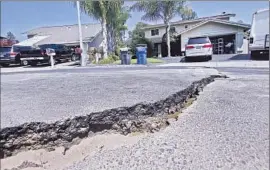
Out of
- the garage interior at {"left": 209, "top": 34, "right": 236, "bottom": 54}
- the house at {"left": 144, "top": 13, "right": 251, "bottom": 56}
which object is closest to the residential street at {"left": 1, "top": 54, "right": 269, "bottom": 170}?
the house at {"left": 144, "top": 13, "right": 251, "bottom": 56}

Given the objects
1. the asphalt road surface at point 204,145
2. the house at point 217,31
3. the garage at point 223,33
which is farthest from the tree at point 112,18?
the garage at point 223,33

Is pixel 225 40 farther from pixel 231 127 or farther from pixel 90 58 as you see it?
pixel 231 127

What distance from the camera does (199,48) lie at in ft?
43.9

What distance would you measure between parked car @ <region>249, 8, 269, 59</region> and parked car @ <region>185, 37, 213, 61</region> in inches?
84.0

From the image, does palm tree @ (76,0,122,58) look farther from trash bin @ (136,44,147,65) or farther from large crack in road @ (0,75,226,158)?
large crack in road @ (0,75,226,158)

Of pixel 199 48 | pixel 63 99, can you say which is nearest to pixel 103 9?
pixel 199 48

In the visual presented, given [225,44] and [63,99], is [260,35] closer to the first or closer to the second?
[225,44]

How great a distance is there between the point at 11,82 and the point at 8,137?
4.13 m

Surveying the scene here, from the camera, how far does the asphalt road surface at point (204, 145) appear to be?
8.01ft

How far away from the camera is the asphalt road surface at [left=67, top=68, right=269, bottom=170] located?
96.1 inches

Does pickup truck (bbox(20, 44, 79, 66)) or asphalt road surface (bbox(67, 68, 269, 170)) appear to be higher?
pickup truck (bbox(20, 44, 79, 66))

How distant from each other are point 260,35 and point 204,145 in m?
11.7

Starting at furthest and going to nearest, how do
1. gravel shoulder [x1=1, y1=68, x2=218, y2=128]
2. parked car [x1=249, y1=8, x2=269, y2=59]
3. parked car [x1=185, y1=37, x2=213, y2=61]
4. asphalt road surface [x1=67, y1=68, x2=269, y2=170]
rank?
parked car [x1=185, y1=37, x2=213, y2=61] → parked car [x1=249, y1=8, x2=269, y2=59] → gravel shoulder [x1=1, y1=68, x2=218, y2=128] → asphalt road surface [x1=67, y1=68, x2=269, y2=170]

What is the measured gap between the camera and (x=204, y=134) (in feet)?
9.94
